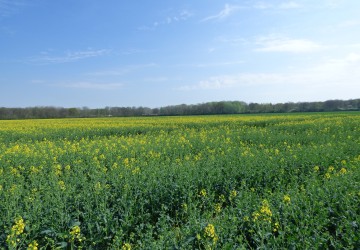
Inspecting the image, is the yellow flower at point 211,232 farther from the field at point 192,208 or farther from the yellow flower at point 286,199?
the yellow flower at point 286,199

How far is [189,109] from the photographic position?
88.4 metres

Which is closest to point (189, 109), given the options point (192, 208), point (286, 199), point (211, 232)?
point (192, 208)

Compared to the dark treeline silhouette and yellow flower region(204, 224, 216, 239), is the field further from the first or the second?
the dark treeline silhouette

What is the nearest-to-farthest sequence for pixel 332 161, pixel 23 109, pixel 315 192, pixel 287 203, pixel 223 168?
pixel 287 203, pixel 315 192, pixel 223 168, pixel 332 161, pixel 23 109

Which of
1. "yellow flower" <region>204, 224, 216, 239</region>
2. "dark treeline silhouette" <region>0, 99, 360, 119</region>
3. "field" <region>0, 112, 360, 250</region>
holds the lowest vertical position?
"field" <region>0, 112, 360, 250</region>

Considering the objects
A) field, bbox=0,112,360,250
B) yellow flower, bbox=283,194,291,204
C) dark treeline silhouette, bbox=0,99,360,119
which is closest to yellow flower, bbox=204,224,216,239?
field, bbox=0,112,360,250

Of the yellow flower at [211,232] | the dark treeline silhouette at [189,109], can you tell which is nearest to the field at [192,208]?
the yellow flower at [211,232]

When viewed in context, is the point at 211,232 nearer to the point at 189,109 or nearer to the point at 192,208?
the point at 192,208

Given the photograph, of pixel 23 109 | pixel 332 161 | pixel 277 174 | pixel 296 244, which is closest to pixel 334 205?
pixel 296 244

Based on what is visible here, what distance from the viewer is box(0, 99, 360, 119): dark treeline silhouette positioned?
7925 centimetres

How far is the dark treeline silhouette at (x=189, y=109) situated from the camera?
260 feet

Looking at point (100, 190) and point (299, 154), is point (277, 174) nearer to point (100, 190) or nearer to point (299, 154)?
point (299, 154)

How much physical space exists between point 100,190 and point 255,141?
11.2 metres

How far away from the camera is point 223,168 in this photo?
27.7 ft
